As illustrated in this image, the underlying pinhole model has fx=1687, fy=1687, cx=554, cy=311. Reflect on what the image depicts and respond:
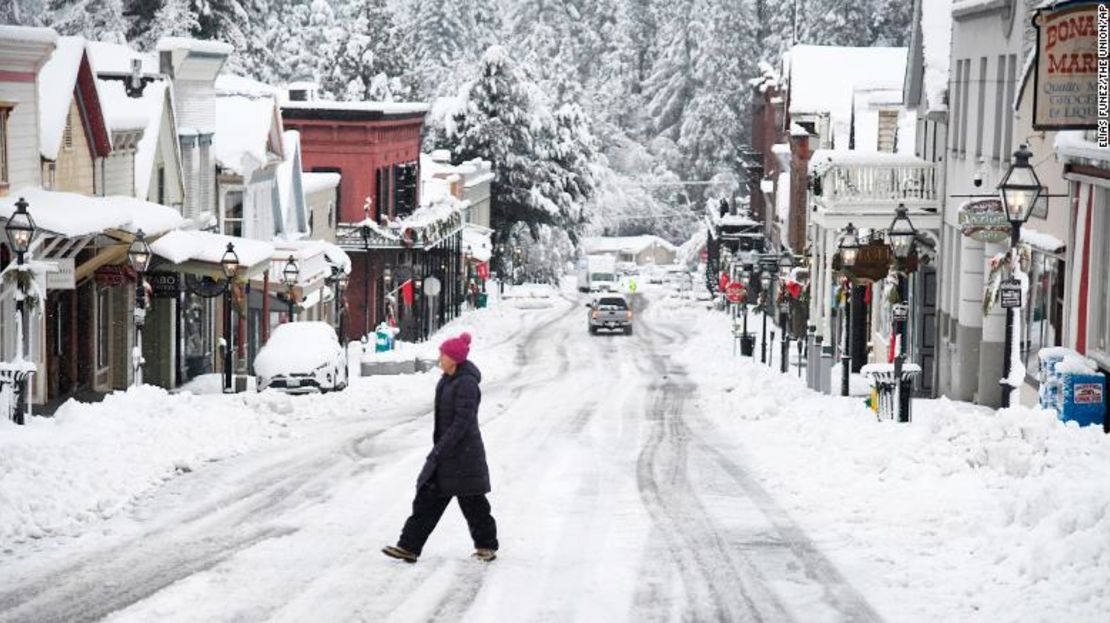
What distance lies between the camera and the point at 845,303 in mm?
39562

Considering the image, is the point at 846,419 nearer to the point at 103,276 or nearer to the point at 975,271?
the point at 975,271

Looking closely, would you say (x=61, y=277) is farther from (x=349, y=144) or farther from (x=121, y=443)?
(x=349, y=144)

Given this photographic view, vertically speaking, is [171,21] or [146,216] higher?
[171,21]

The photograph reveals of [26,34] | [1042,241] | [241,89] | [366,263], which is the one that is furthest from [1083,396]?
[366,263]

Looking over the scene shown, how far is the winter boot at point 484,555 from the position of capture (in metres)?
12.6

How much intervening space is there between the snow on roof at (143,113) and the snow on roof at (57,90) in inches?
142

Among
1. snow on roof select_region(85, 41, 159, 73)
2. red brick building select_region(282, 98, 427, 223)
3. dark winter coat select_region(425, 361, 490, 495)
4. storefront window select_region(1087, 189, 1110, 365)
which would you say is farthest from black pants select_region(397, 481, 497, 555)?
red brick building select_region(282, 98, 427, 223)

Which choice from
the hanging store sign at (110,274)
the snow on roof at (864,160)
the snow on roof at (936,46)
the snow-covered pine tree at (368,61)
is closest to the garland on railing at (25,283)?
the hanging store sign at (110,274)

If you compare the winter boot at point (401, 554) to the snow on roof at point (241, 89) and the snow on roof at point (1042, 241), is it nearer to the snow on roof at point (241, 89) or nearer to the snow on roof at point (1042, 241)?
the snow on roof at point (1042, 241)

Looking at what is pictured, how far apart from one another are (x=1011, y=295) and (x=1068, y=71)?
2.65m

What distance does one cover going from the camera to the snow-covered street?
1105 centimetres

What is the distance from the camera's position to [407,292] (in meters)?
59.6

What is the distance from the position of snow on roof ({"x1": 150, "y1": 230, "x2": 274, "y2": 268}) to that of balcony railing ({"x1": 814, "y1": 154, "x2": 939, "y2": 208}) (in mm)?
11075

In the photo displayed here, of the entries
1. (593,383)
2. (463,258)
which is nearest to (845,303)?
(593,383)
